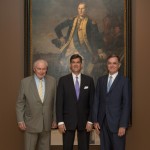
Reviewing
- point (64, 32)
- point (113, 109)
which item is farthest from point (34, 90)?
point (64, 32)

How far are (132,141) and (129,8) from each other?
2.00m

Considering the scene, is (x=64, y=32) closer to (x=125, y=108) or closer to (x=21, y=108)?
(x=21, y=108)

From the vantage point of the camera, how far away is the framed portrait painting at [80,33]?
5.06m

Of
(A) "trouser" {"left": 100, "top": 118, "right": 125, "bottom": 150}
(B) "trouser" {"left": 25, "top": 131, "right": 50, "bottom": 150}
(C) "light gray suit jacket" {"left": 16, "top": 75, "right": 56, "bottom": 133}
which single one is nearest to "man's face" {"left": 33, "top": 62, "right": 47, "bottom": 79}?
(C) "light gray suit jacket" {"left": 16, "top": 75, "right": 56, "bottom": 133}

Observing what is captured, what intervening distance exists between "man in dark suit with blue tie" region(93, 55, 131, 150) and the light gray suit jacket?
0.57 meters

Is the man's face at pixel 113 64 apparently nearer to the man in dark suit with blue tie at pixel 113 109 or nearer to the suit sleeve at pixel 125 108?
the man in dark suit with blue tie at pixel 113 109

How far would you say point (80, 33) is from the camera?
16.7ft

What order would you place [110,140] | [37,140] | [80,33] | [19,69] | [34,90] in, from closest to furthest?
1. [110,140]
2. [34,90]
3. [37,140]
4. [19,69]
5. [80,33]

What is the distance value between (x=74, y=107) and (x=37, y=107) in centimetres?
44

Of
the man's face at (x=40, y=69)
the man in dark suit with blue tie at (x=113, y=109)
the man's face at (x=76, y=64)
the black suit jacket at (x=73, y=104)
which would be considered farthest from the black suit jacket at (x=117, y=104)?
the man's face at (x=40, y=69)

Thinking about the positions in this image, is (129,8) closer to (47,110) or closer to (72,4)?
(72,4)

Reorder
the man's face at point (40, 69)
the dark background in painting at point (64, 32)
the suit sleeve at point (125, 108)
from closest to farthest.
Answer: the suit sleeve at point (125, 108)
the man's face at point (40, 69)
the dark background in painting at point (64, 32)

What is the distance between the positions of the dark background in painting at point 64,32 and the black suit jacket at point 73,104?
101 cm
